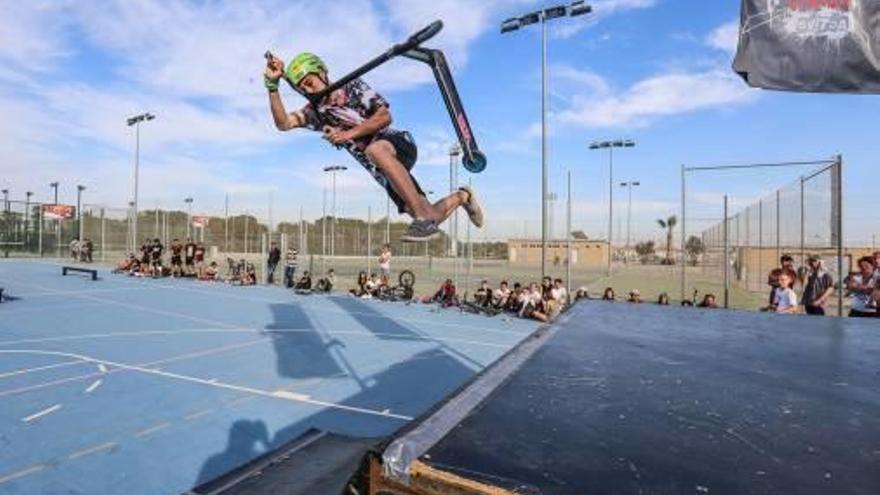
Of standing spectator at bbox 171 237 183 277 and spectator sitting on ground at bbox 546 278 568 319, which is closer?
spectator sitting on ground at bbox 546 278 568 319

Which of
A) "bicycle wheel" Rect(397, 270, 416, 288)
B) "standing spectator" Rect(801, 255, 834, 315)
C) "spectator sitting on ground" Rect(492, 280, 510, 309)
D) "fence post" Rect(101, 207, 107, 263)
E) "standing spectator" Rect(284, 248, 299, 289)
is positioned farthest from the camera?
"fence post" Rect(101, 207, 107, 263)

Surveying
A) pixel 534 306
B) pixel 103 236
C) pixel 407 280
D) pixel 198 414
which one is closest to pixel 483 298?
pixel 534 306

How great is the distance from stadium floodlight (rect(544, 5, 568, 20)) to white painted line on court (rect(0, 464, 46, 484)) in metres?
11.5

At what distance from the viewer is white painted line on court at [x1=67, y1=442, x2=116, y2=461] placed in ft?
17.2

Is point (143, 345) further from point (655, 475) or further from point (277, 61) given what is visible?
point (655, 475)

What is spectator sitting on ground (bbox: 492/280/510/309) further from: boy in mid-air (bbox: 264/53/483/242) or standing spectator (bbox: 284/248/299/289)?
boy in mid-air (bbox: 264/53/483/242)

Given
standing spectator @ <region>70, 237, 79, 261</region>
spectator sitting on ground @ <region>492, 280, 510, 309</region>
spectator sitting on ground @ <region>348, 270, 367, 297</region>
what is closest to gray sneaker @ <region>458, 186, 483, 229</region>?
spectator sitting on ground @ <region>492, 280, 510, 309</region>

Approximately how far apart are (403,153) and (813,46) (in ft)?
11.1

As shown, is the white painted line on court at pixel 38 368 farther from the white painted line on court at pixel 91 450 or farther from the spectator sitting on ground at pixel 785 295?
the spectator sitting on ground at pixel 785 295

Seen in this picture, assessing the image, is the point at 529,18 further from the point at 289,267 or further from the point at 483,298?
the point at 289,267

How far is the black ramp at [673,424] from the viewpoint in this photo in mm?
1273

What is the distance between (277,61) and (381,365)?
5.69 meters

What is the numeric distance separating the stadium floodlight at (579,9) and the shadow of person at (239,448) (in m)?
10.3

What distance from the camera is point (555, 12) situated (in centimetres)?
1299
